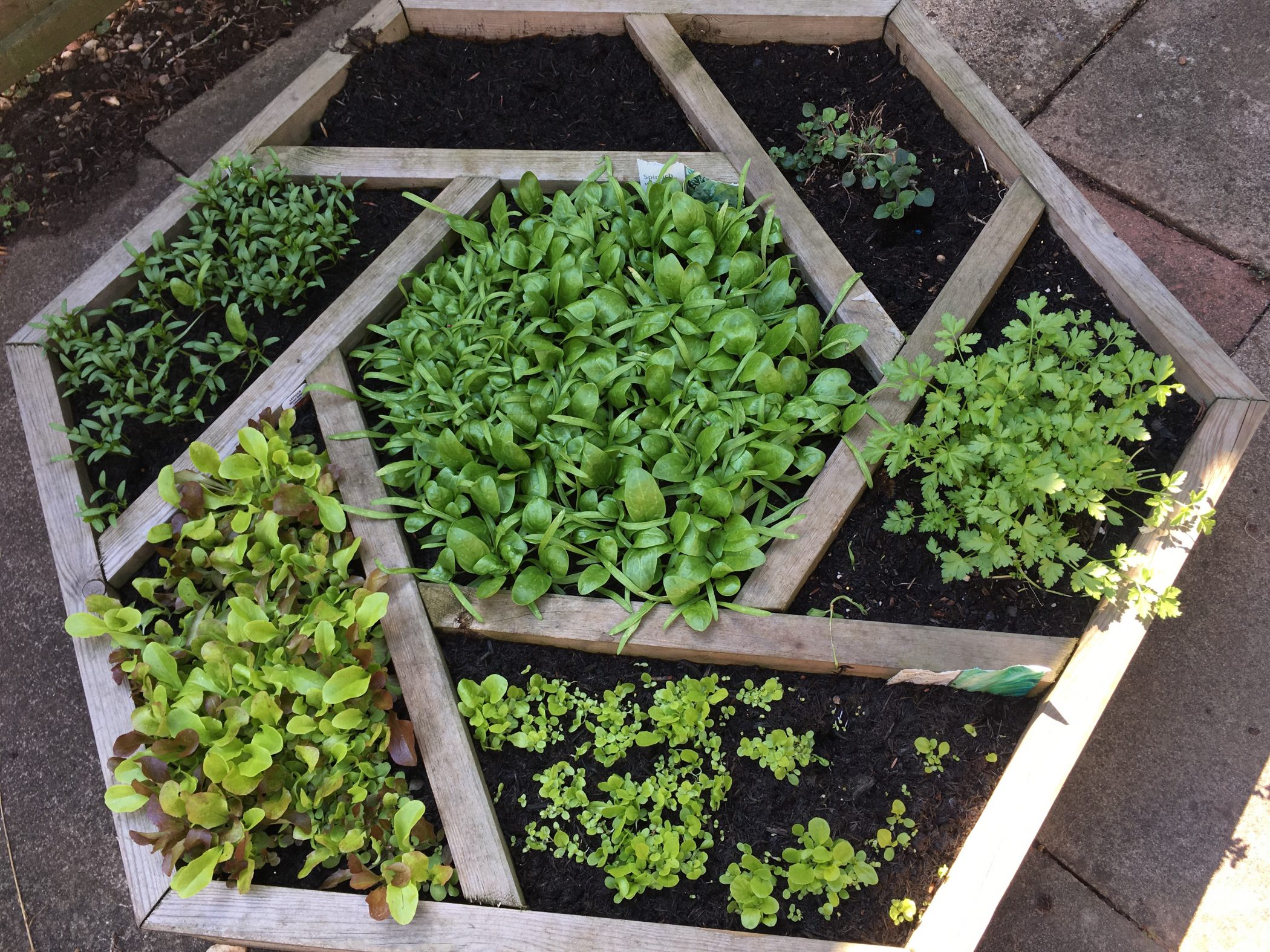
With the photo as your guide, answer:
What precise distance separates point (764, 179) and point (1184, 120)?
1.75m

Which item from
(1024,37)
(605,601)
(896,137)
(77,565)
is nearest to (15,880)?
(77,565)

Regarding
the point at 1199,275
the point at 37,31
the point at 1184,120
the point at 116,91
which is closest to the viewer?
the point at 1199,275

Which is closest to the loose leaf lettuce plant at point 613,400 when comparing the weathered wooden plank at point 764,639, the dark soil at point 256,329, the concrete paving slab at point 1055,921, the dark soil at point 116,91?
the weathered wooden plank at point 764,639

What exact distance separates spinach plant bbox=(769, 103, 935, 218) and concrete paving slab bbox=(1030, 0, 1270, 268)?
99 cm

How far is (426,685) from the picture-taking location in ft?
5.97

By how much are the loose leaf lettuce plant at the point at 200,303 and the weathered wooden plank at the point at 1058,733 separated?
205 cm

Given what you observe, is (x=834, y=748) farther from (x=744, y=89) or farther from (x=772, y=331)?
(x=744, y=89)

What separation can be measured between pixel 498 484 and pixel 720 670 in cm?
67

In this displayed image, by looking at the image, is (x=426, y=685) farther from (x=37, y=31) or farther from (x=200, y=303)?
(x=37, y=31)

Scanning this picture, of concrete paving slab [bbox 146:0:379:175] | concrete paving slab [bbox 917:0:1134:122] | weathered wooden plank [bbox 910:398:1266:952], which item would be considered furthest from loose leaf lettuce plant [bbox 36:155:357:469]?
concrete paving slab [bbox 917:0:1134:122]

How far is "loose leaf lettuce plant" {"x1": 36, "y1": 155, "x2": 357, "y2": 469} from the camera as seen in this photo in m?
2.18

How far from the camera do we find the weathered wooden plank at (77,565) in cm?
171

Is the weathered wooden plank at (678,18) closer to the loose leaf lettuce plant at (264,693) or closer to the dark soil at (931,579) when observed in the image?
the dark soil at (931,579)

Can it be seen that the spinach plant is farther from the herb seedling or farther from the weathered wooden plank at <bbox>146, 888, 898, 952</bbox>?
the weathered wooden plank at <bbox>146, 888, 898, 952</bbox>
